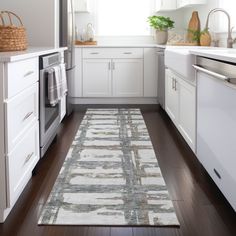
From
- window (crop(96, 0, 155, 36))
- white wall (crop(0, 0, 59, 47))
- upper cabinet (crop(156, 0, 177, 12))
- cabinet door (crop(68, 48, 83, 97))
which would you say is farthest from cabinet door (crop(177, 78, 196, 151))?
window (crop(96, 0, 155, 36))

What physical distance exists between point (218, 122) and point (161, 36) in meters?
3.90

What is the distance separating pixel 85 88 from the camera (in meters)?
5.68

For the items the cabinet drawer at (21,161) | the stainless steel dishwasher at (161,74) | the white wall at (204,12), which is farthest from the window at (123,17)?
the cabinet drawer at (21,161)

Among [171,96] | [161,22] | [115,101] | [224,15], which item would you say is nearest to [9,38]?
[171,96]

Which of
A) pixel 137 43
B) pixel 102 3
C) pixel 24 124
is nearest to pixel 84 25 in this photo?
pixel 102 3

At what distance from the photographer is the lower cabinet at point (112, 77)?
18.5 feet

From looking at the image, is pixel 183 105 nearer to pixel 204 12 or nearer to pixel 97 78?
pixel 204 12

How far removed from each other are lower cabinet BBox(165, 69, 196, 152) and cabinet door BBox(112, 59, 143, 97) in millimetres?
1316

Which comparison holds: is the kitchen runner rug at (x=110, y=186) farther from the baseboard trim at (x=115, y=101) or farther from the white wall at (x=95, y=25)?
the white wall at (x=95, y=25)

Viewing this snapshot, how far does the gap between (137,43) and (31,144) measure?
404cm

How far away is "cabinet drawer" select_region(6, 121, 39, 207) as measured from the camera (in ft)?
6.57

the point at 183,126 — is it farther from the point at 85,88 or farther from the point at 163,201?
the point at 85,88

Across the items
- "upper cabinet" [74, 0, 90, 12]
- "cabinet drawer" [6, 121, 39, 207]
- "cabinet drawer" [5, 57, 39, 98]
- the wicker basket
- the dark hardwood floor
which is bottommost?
the dark hardwood floor

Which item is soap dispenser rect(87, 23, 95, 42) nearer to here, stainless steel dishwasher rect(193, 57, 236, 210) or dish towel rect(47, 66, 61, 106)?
dish towel rect(47, 66, 61, 106)
